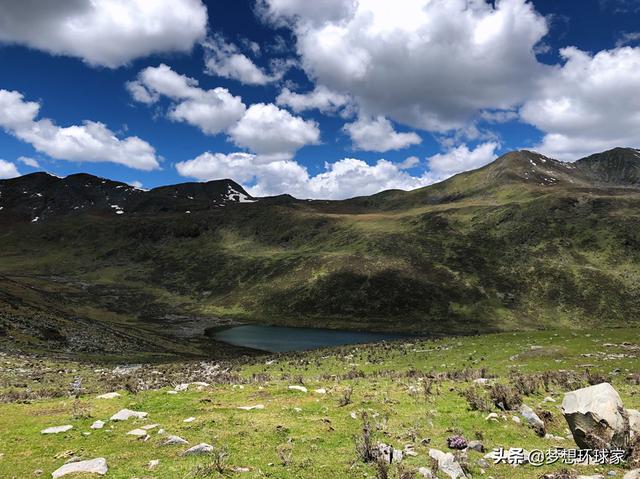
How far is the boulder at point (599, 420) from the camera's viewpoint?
13.9 meters

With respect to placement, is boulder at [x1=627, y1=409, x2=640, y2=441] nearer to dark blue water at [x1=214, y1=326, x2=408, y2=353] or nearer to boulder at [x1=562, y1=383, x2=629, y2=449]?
boulder at [x1=562, y1=383, x2=629, y2=449]

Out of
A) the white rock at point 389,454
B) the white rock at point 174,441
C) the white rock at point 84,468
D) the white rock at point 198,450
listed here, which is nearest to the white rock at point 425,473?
the white rock at point 389,454

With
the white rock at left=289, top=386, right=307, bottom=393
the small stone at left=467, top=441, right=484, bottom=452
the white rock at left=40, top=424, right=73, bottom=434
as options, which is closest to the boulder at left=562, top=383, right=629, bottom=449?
the small stone at left=467, top=441, right=484, bottom=452

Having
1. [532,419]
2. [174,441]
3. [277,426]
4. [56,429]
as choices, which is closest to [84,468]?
[174,441]

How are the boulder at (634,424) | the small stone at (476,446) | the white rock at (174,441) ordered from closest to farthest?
the boulder at (634,424) → the small stone at (476,446) → the white rock at (174,441)

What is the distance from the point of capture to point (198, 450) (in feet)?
47.6

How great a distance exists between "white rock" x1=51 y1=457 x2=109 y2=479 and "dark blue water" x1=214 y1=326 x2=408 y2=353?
273 feet

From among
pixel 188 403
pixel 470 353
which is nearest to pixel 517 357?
pixel 470 353

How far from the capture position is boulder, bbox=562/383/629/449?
13.9 m

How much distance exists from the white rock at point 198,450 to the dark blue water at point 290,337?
81.7 m

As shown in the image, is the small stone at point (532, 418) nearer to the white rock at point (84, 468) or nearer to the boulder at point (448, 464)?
the boulder at point (448, 464)

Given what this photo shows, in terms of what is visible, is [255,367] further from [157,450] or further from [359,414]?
[157,450]

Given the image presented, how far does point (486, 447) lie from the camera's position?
50.0ft

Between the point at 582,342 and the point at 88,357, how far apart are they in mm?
57985
